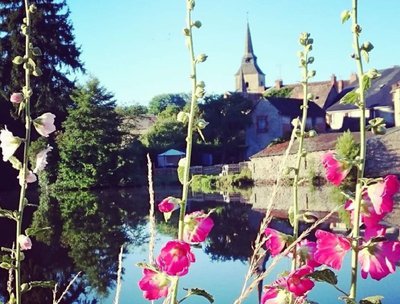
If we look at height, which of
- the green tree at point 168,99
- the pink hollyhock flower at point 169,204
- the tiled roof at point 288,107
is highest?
the green tree at point 168,99

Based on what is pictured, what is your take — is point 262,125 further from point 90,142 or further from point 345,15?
point 345,15

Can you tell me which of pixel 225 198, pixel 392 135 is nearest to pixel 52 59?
pixel 225 198

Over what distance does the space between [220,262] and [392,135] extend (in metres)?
14.4

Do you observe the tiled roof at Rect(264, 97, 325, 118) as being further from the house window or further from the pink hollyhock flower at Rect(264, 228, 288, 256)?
the pink hollyhock flower at Rect(264, 228, 288, 256)

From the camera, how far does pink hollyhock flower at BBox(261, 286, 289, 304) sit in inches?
40.6

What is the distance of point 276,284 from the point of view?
1.02 meters

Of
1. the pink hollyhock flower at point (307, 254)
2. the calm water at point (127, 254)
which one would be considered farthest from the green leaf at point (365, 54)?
the calm water at point (127, 254)

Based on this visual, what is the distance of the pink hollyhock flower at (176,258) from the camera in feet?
3.20

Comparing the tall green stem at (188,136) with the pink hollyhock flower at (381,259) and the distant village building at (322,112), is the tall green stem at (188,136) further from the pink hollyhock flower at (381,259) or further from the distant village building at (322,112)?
the distant village building at (322,112)

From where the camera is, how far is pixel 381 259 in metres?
0.99

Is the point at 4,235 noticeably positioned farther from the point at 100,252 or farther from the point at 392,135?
the point at 392,135

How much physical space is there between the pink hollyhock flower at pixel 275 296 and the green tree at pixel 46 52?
2456 cm

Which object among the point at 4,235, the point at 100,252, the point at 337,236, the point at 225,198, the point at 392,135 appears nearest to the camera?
the point at 337,236

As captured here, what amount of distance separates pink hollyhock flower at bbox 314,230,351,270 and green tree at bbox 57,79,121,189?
24.0 metres
